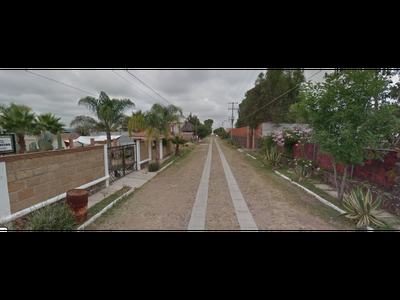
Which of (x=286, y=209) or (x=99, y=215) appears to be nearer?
(x=99, y=215)

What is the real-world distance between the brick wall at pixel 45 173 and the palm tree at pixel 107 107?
23.5ft

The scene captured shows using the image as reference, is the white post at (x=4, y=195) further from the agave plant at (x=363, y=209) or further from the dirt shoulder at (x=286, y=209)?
the agave plant at (x=363, y=209)

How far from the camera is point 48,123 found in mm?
6758

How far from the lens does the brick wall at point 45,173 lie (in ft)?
9.23

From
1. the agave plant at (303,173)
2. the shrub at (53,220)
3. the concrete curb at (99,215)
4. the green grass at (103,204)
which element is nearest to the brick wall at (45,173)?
the shrub at (53,220)

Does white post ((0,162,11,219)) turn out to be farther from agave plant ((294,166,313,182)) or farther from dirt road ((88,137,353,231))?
agave plant ((294,166,313,182))

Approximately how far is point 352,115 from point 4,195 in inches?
295

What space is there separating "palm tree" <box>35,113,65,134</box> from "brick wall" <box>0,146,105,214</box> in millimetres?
3973

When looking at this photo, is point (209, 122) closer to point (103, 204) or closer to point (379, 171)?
point (379, 171)

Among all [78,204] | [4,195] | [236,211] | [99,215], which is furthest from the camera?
[236,211]

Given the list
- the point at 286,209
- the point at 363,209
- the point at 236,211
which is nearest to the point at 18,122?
the point at 236,211

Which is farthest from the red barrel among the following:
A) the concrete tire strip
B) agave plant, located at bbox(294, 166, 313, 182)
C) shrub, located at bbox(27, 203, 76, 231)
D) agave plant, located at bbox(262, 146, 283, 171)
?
agave plant, located at bbox(262, 146, 283, 171)

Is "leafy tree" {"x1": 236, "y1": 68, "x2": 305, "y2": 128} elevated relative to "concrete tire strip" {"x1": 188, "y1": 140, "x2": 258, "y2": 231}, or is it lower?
elevated

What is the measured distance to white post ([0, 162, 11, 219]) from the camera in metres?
2.57
